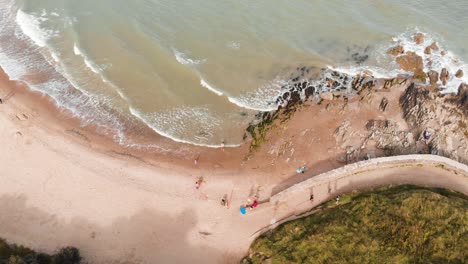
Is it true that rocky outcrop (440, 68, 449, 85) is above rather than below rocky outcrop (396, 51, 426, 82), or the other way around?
below

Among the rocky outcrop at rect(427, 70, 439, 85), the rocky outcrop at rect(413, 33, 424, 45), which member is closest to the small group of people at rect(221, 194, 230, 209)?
the rocky outcrop at rect(427, 70, 439, 85)

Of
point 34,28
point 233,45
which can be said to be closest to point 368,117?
point 233,45

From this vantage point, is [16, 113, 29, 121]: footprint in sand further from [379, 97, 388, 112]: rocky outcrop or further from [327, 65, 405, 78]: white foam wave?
[379, 97, 388, 112]: rocky outcrop

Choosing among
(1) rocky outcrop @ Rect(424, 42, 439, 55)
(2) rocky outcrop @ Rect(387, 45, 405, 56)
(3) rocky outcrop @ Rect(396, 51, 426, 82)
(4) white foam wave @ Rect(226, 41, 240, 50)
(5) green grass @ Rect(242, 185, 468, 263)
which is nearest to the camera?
(5) green grass @ Rect(242, 185, 468, 263)

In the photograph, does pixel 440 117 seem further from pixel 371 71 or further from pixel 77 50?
pixel 77 50

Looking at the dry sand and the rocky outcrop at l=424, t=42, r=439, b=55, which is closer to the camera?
the dry sand

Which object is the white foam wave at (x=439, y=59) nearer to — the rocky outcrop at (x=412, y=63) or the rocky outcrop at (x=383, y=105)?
the rocky outcrop at (x=412, y=63)

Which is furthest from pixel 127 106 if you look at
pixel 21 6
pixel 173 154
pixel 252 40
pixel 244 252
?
pixel 21 6
